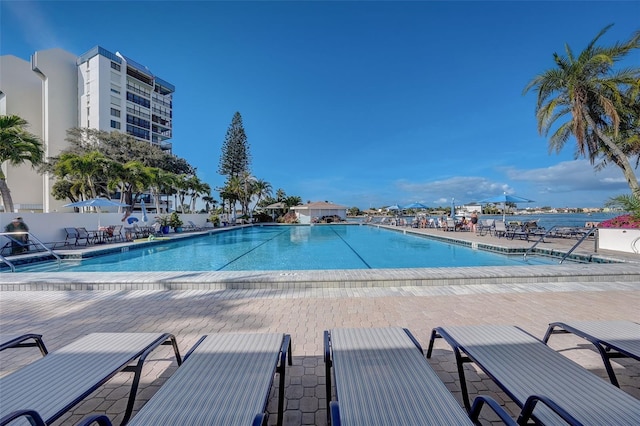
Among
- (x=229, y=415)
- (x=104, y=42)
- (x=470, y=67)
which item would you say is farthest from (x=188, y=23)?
(x=104, y=42)

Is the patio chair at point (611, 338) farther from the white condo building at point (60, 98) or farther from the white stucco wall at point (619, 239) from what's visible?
the white condo building at point (60, 98)

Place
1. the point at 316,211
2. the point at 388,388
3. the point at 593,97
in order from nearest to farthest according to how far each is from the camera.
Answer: the point at 388,388 → the point at 593,97 → the point at 316,211

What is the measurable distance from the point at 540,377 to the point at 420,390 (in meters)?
0.80

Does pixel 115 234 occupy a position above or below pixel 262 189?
below

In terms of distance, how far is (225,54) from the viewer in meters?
17.2

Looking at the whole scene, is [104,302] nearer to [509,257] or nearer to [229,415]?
[229,415]

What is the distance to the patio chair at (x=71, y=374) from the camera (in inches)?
55.8

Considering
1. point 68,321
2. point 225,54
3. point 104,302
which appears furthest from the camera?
point 225,54

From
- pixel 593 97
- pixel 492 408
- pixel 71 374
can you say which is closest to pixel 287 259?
pixel 71 374

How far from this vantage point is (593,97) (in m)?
10.8

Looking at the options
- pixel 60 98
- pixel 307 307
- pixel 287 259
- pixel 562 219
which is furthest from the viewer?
pixel 60 98

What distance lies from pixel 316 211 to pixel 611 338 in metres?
30.9

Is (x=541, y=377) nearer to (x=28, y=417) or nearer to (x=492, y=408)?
(x=492, y=408)

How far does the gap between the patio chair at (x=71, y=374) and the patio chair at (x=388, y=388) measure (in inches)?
52.0
